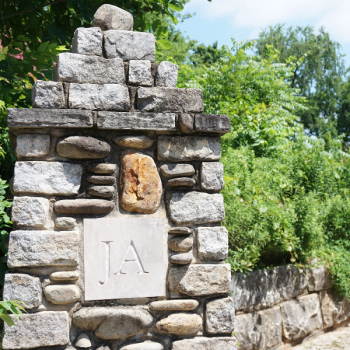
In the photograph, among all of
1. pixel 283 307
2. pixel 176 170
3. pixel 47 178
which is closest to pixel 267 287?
pixel 283 307

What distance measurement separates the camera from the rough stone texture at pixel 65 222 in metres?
2.16

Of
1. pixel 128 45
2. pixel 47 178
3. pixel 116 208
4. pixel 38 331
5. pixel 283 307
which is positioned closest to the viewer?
pixel 38 331

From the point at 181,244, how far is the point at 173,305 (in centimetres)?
33

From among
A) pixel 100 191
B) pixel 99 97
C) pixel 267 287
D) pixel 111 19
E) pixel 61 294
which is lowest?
pixel 267 287

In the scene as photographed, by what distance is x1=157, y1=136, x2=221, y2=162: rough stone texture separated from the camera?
235 centimetres

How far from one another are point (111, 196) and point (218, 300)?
0.83 meters

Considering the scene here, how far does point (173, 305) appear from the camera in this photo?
2.25 metres

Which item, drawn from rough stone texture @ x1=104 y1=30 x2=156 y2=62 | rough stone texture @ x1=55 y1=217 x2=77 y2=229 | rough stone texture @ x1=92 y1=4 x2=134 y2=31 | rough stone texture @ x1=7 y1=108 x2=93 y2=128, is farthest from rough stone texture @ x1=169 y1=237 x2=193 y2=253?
rough stone texture @ x1=92 y1=4 x2=134 y2=31

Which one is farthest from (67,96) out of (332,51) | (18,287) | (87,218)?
(332,51)

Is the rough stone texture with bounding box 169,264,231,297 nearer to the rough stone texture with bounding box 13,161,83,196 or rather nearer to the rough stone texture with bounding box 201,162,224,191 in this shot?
the rough stone texture with bounding box 201,162,224,191

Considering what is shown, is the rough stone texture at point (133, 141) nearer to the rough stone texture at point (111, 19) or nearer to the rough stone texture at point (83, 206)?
the rough stone texture at point (83, 206)

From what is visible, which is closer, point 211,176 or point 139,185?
point 139,185

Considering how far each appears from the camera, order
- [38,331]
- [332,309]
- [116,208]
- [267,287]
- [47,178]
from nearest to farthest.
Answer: [38,331]
[47,178]
[116,208]
[267,287]
[332,309]

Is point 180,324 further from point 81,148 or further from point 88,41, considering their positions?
point 88,41
